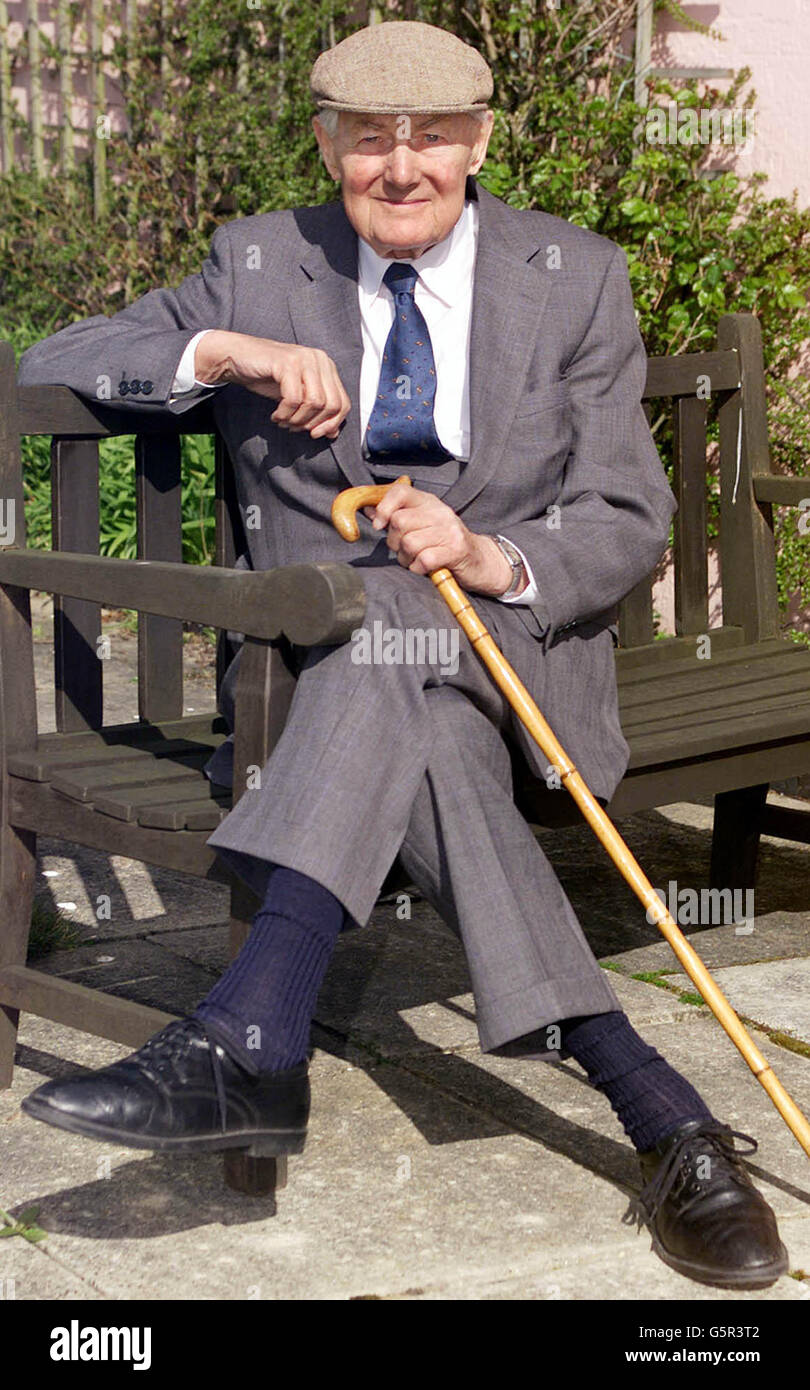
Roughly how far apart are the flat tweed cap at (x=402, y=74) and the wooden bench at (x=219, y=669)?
642 mm

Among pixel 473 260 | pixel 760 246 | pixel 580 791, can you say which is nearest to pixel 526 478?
pixel 473 260

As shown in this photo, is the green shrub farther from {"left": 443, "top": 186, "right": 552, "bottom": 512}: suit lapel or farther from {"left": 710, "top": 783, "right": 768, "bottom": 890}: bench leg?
{"left": 443, "top": 186, "right": 552, "bottom": 512}: suit lapel

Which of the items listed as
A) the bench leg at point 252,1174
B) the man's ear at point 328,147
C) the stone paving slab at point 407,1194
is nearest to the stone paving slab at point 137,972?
the stone paving slab at point 407,1194

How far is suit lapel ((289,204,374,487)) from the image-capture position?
10.3 feet

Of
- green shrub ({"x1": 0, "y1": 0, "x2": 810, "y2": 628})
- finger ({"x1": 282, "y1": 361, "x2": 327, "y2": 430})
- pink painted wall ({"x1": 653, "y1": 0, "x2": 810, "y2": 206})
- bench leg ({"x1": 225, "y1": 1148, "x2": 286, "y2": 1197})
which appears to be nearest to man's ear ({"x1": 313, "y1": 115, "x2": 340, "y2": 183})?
finger ({"x1": 282, "y1": 361, "x2": 327, "y2": 430})

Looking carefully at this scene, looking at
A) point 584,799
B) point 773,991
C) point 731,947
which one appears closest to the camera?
point 584,799

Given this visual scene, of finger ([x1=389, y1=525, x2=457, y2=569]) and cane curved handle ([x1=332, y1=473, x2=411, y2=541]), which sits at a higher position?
cane curved handle ([x1=332, y1=473, x2=411, y2=541])

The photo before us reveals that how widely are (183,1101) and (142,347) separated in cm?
127

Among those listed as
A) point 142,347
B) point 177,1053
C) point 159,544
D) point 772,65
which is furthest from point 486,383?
point 772,65

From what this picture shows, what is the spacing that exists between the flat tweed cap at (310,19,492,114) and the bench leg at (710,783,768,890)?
1.66m

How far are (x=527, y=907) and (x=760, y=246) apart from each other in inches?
137

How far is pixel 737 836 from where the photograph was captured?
4.12 m

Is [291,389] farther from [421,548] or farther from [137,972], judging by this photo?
[137,972]

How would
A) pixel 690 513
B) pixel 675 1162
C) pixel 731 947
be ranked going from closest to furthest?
pixel 675 1162, pixel 731 947, pixel 690 513
